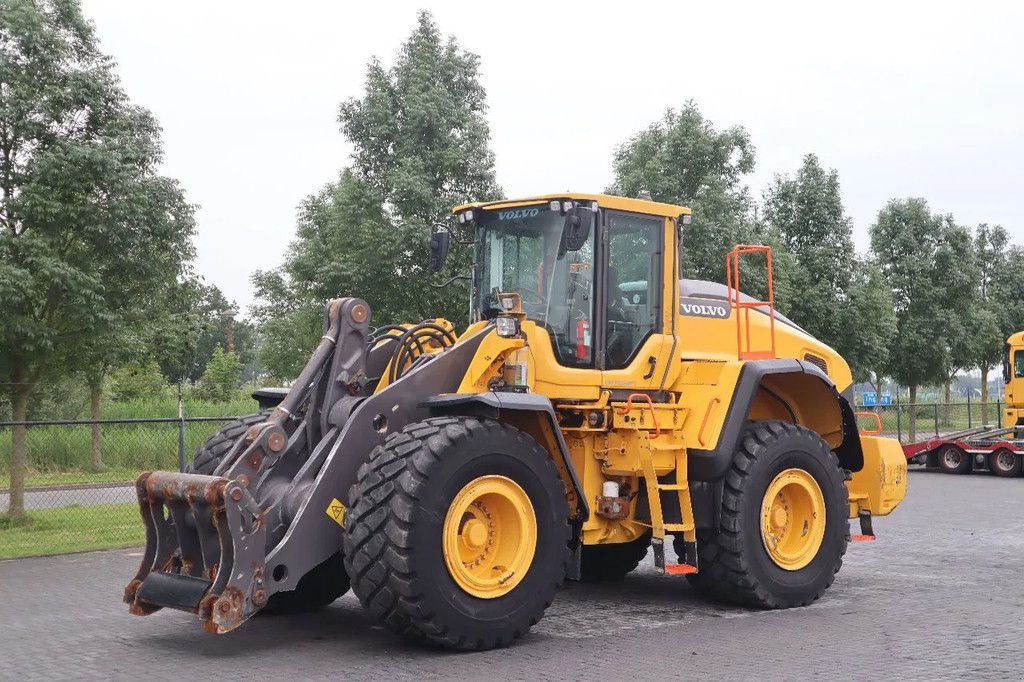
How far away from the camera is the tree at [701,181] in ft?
76.5

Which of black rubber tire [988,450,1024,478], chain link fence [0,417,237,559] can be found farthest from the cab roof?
black rubber tire [988,450,1024,478]

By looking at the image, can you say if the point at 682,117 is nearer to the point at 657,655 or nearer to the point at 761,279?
the point at 761,279

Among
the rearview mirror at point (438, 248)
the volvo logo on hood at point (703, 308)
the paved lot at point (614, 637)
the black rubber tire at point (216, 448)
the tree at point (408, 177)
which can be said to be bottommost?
the paved lot at point (614, 637)

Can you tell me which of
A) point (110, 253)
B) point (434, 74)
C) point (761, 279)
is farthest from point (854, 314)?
point (110, 253)

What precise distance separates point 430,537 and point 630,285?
3156 mm

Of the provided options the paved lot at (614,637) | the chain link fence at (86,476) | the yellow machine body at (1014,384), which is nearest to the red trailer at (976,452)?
the yellow machine body at (1014,384)

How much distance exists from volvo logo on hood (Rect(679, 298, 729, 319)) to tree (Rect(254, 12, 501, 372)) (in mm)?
7392

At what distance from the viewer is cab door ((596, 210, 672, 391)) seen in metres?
10.1

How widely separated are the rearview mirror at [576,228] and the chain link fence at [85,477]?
259 inches

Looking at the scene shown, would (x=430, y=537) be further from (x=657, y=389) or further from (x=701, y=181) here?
(x=701, y=181)

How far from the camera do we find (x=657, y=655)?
8.29 metres

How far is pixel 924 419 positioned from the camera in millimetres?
42594

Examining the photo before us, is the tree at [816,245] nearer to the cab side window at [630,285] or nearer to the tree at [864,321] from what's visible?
the tree at [864,321]

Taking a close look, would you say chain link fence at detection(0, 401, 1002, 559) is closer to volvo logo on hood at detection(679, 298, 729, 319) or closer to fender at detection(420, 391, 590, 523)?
volvo logo on hood at detection(679, 298, 729, 319)
